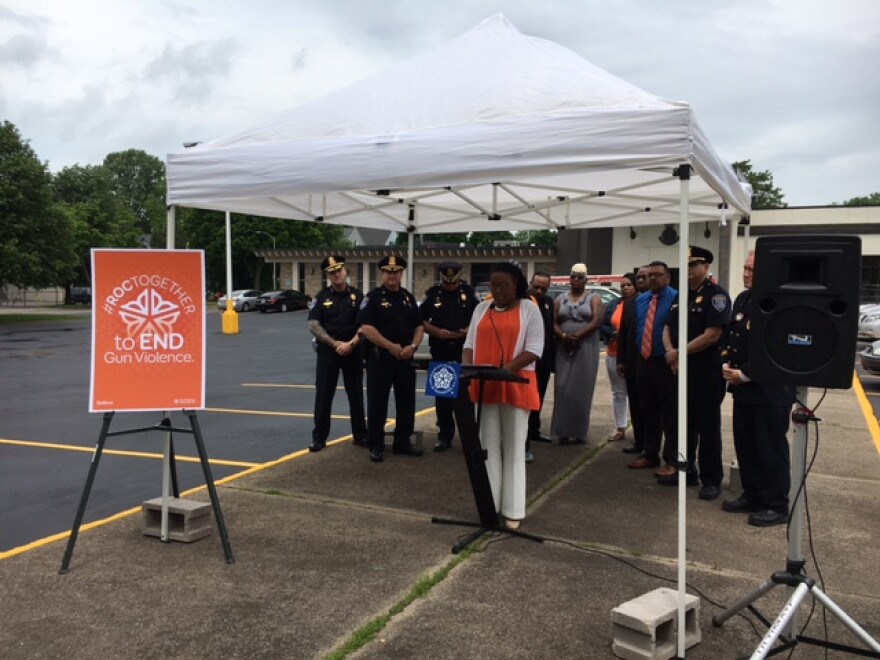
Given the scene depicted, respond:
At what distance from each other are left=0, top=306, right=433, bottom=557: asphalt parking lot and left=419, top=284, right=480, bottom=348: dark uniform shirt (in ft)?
4.86

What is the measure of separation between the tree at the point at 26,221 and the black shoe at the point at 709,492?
33424mm

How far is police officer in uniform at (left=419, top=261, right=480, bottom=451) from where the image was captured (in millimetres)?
6461

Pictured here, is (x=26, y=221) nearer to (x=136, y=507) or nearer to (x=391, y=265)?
(x=391, y=265)

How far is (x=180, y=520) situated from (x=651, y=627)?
2.91 metres

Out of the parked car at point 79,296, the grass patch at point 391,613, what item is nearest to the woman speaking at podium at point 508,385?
the grass patch at point 391,613

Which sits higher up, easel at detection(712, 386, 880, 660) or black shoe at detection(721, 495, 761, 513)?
easel at detection(712, 386, 880, 660)

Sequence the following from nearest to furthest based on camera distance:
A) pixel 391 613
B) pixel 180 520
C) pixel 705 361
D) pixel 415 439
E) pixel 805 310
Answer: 1. pixel 805 310
2. pixel 391 613
3. pixel 180 520
4. pixel 705 361
5. pixel 415 439

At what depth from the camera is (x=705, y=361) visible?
17.4 ft

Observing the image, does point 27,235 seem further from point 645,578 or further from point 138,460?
point 645,578

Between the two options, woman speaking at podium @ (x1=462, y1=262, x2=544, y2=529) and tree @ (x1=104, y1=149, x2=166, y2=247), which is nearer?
woman speaking at podium @ (x1=462, y1=262, x2=544, y2=529)

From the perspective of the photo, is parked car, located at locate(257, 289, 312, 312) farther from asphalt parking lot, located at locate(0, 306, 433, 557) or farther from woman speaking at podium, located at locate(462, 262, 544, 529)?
woman speaking at podium, located at locate(462, 262, 544, 529)

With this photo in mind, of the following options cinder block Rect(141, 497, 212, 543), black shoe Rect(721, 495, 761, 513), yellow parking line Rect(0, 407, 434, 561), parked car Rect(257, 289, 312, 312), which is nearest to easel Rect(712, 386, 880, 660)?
black shoe Rect(721, 495, 761, 513)

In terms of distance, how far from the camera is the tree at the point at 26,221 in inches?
1248

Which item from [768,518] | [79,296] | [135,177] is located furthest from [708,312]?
[135,177]
